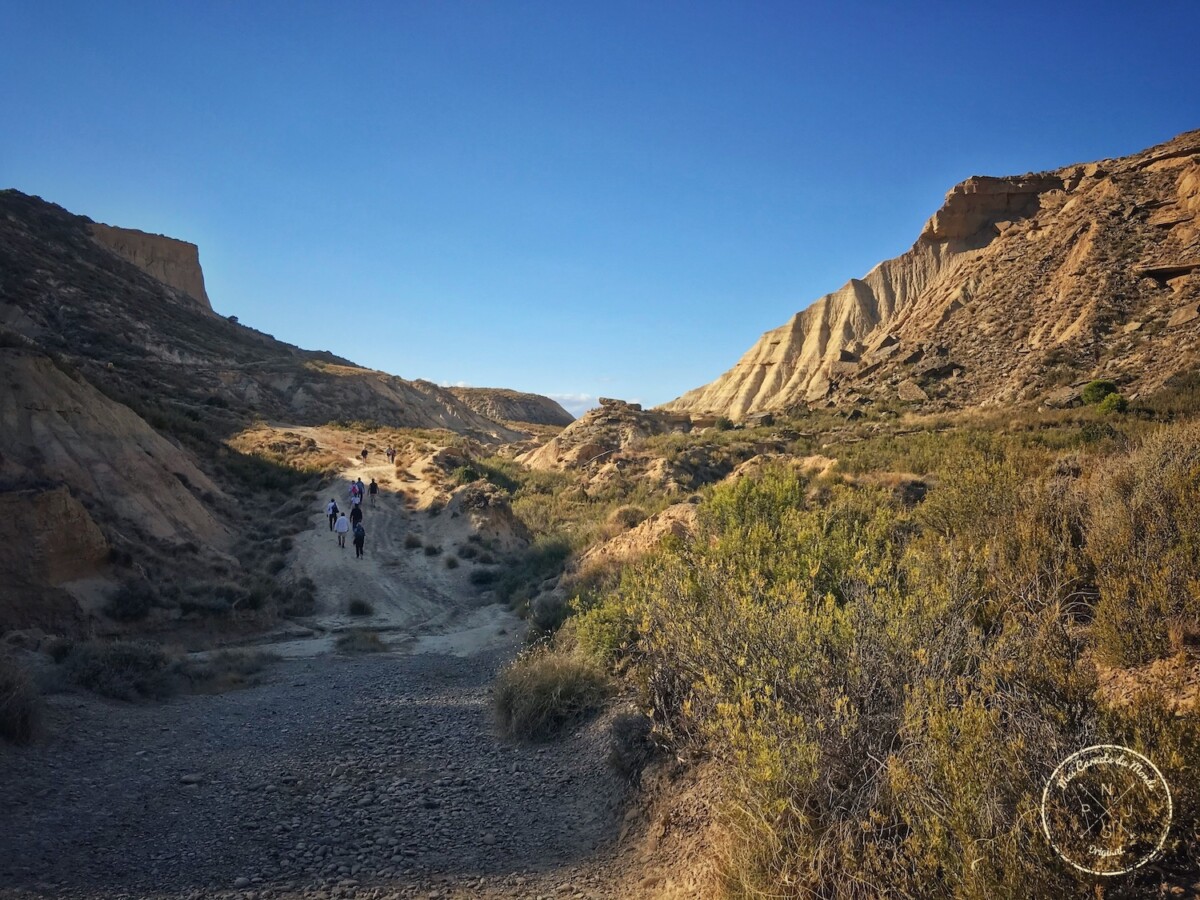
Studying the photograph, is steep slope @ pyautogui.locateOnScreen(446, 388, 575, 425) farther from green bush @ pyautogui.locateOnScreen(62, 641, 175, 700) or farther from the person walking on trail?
green bush @ pyautogui.locateOnScreen(62, 641, 175, 700)

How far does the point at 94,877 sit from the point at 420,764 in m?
2.69

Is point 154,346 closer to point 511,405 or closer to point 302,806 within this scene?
point 302,806

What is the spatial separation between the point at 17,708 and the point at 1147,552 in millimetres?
9848

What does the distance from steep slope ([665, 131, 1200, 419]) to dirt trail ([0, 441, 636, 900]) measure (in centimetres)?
2677

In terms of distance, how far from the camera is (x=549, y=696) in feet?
23.6

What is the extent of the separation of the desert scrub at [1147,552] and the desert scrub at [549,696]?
4.58 m

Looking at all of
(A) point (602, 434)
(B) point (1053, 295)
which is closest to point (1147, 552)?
(A) point (602, 434)

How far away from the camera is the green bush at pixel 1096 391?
950 inches

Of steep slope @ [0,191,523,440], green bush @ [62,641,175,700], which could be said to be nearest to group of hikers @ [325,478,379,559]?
steep slope @ [0,191,523,440]

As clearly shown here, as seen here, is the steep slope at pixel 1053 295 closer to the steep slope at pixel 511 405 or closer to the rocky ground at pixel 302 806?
the rocky ground at pixel 302 806

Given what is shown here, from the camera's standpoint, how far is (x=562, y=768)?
6.32m

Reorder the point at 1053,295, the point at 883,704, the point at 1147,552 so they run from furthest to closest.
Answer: the point at 1053,295 < the point at 1147,552 < the point at 883,704

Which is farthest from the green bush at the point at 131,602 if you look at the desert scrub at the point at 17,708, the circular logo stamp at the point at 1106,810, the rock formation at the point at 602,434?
the rock formation at the point at 602,434

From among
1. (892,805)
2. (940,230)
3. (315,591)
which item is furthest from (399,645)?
(940,230)
